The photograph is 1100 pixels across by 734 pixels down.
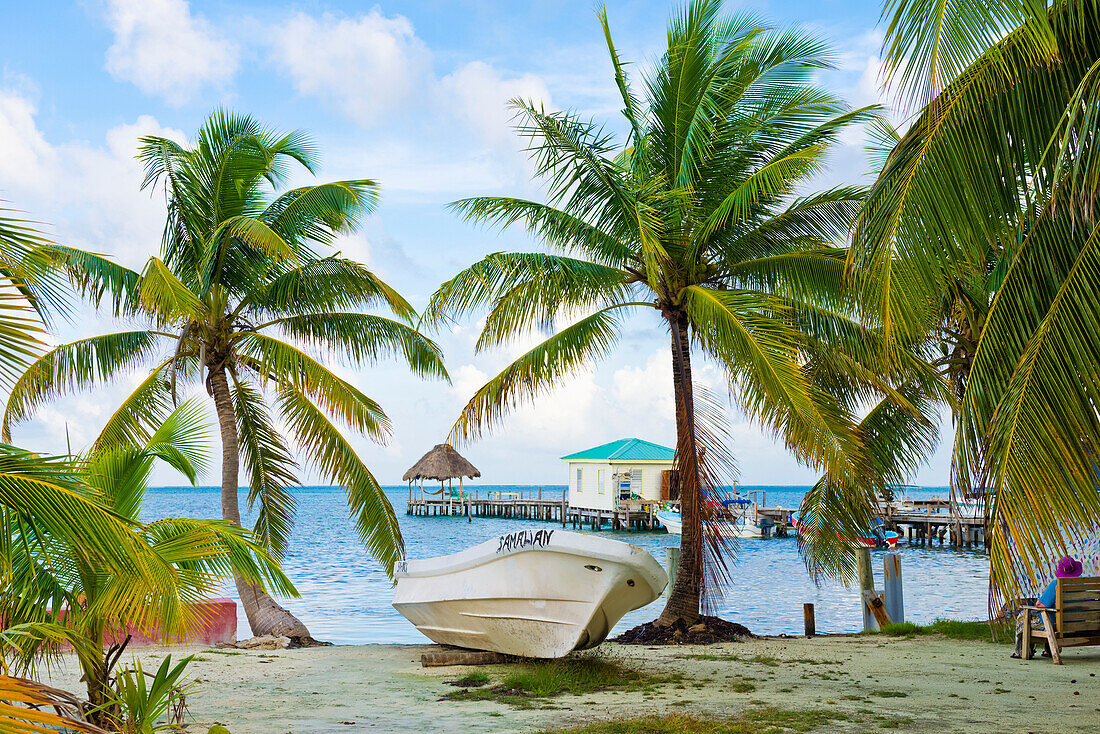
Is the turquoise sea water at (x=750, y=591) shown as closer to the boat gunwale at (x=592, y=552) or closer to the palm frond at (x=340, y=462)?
the boat gunwale at (x=592, y=552)

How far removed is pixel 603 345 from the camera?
12.8 meters

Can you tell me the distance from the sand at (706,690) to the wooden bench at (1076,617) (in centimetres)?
29

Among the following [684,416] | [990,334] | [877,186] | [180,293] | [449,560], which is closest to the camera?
[990,334]

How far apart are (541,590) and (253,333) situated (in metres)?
6.12

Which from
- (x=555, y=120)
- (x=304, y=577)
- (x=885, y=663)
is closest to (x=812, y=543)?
(x=885, y=663)

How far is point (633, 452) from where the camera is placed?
143 ft

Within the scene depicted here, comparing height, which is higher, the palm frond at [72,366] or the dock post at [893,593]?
the palm frond at [72,366]

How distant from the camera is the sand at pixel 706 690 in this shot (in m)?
7.32

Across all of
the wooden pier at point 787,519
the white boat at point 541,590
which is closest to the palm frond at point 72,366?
the white boat at point 541,590

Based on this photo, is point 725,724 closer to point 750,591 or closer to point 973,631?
point 973,631

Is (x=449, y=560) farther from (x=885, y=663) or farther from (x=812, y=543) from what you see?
(x=812, y=543)

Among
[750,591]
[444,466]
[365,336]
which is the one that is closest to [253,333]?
[365,336]

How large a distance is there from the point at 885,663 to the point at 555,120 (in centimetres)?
769

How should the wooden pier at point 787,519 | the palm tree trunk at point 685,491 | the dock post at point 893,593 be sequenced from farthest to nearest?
1. the wooden pier at point 787,519
2. the dock post at point 893,593
3. the palm tree trunk at point 685,491
